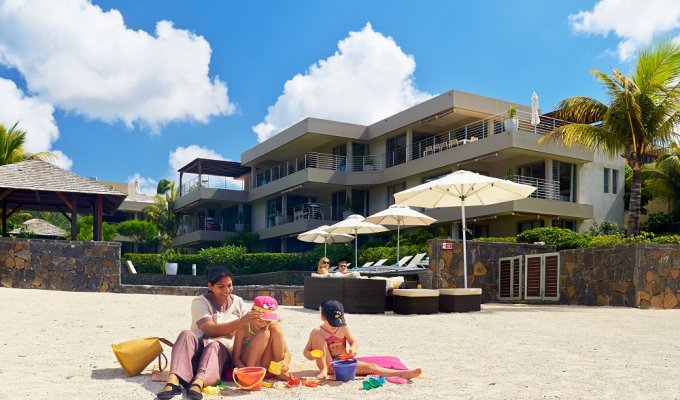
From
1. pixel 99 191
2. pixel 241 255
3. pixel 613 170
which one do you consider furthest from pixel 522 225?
pixel 99 191

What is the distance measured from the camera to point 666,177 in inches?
1178

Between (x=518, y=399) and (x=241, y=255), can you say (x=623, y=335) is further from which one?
(x=241, y=255)

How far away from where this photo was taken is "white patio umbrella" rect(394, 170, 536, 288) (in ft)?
45.8

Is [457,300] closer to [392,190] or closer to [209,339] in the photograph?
[209,339]

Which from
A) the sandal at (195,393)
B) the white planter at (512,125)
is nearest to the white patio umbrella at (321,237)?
the white planter at (512,125)

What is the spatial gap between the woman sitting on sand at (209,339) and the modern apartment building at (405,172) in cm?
2100

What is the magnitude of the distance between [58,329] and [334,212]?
90.6 feet

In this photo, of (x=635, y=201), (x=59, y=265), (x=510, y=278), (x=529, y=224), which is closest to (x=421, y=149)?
(x=529, y=224)

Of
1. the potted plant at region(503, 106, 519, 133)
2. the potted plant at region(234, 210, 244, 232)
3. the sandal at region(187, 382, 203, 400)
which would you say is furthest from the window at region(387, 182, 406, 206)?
the sandal at region(187, 382, 203, 400)

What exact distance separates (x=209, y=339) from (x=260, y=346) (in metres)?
0.44

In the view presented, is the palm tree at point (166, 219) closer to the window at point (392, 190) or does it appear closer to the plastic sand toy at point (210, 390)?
the window at point (392, 190)

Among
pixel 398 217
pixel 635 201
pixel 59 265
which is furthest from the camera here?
pixel 635 201

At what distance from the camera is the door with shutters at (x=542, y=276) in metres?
16.6

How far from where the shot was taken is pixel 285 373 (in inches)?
232
